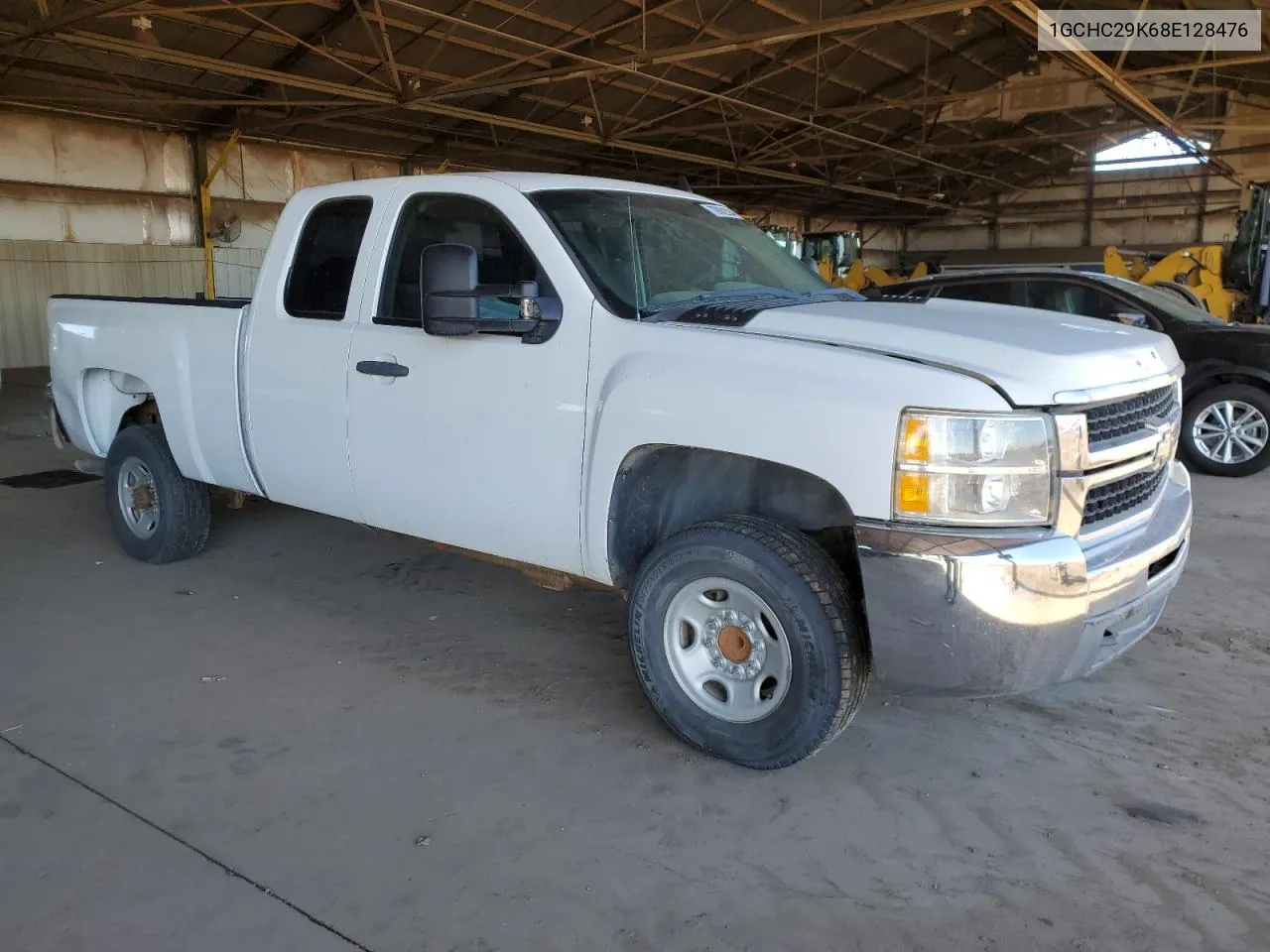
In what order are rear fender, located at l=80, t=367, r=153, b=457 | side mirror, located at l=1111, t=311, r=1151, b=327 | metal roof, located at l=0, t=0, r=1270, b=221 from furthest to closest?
metal roof, located at l=0, t=0, r=1270, b=221, side mirror, located at l=1111, t=311, r=1151, b=327, rear fender, located at l=80, t=367, r=153, b=457

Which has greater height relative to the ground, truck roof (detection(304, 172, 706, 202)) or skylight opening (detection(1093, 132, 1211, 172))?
skylight opening (detection(1093, 132, 1211, 172))

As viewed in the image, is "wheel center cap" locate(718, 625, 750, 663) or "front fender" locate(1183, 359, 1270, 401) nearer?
"wheel center cap" locate(718, 625, 750, 663)

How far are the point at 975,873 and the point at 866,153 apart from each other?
21.8 metres

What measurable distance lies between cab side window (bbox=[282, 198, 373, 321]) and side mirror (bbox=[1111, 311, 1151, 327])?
6027 mm

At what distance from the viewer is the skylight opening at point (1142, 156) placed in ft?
102

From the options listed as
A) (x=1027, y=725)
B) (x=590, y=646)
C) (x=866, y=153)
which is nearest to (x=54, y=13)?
(x=590, y=646)

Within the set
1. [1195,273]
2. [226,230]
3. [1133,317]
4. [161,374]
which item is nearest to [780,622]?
[161,374]

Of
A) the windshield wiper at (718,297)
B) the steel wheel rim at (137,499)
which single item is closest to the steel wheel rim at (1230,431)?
the windshield wiper at (718,297)

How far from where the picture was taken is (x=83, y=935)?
2457 mm

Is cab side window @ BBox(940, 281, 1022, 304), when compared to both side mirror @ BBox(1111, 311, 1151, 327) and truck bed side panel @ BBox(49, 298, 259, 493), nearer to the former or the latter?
A: side mirror @ BBox(1111, 311, 1151, 327)

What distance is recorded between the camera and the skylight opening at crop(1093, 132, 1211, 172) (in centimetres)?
3119

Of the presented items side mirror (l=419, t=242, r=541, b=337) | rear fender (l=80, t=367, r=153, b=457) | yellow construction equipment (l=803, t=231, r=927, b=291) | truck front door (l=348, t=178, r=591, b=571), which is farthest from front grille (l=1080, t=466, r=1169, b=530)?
yellow construction equipment (l=803, t=231, r=927, b=291)

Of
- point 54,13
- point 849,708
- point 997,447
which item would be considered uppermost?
point 54,13

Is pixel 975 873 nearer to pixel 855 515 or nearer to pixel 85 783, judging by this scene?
pixel 855 515
